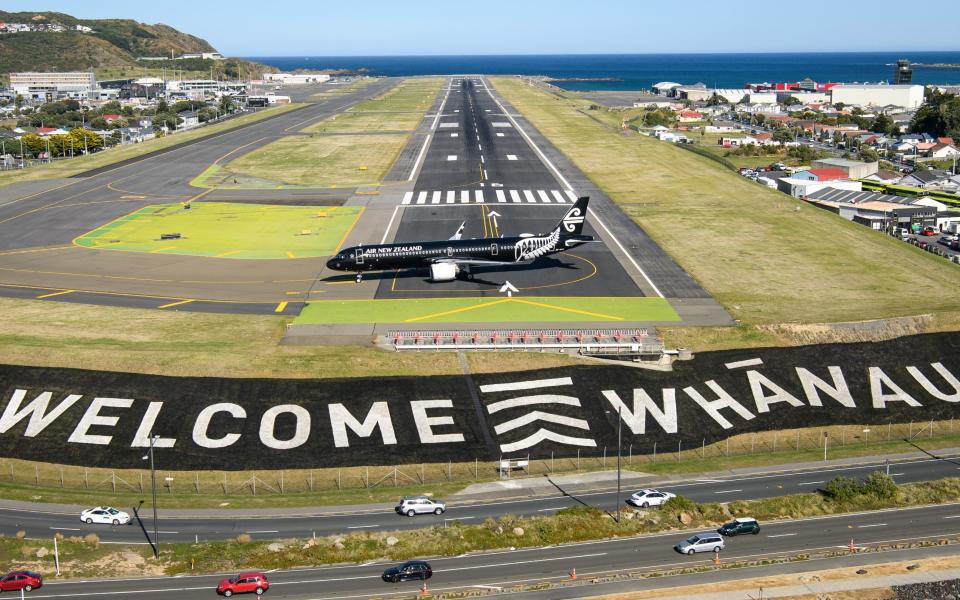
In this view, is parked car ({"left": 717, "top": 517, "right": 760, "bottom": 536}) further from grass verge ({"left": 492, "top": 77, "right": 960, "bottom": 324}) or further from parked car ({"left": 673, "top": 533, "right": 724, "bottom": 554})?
grass verge ({"left": 492, "top": 77, "right": 960, "bottom": 324})

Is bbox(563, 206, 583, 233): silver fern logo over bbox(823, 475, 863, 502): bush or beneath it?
over

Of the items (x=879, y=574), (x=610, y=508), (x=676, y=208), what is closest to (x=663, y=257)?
(x=676, y=208)

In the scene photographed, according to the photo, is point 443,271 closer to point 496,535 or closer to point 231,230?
point 231,230

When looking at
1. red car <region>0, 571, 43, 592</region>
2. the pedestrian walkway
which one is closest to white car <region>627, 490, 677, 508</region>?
red car <region>0, 571, 43, 592</region>

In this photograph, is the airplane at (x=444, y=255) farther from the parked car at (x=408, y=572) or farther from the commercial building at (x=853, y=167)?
the commercial building at (x=853, y=167)

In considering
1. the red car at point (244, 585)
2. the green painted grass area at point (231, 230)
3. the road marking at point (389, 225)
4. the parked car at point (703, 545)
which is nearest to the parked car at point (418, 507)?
the red car at point (244, 585)

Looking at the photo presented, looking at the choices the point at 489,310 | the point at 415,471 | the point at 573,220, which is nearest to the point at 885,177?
the point at 573,220
